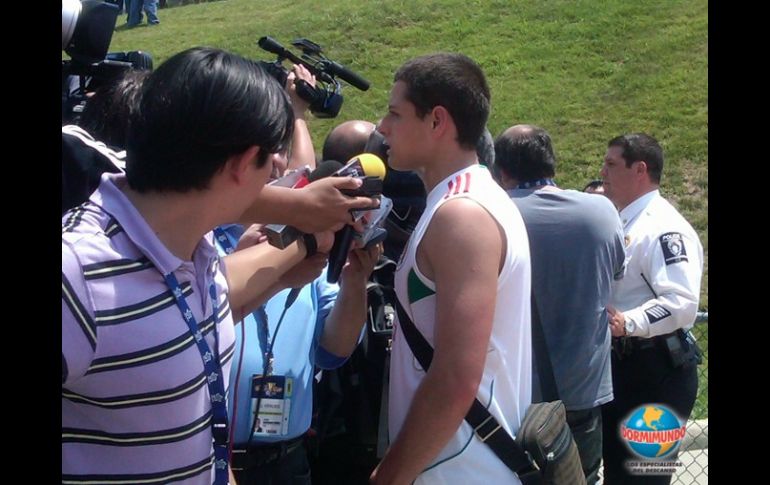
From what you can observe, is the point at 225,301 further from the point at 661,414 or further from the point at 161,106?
the point at 661,414

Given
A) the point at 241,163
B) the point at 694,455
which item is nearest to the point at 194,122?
the point at 241,163

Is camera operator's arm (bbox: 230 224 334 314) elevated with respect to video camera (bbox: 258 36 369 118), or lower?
lower

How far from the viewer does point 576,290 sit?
3.54 m

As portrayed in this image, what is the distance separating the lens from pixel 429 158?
2.43 metres

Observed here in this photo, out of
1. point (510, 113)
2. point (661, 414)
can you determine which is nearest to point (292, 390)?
point (661, 414)

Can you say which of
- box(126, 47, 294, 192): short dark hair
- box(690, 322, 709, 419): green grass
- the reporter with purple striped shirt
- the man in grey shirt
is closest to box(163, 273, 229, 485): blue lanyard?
the reporter with purple striped shirt

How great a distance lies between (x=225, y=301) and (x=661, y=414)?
3.23 m

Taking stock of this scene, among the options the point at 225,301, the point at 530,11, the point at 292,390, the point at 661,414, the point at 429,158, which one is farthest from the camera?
the point at 530,11

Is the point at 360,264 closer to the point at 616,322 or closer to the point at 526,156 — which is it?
the point at 526,156

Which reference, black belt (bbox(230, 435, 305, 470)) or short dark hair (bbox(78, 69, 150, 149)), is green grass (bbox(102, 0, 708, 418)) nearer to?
black belt (bbox(230, 435, 305, 470))

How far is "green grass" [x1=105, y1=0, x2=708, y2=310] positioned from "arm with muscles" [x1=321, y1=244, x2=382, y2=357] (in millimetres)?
7590

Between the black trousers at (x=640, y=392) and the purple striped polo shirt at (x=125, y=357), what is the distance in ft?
10.4

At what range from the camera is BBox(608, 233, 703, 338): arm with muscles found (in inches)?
161

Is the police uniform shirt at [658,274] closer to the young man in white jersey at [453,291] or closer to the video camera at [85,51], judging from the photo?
the young man in white jersey at [453,291]
